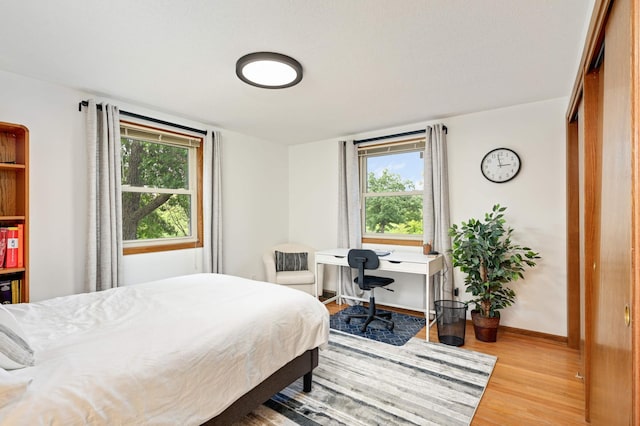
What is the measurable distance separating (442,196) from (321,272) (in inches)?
75.1

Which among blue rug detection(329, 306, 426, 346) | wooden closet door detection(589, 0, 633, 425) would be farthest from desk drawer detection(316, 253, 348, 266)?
wooden closet door detection(589, 0, 633, 425)

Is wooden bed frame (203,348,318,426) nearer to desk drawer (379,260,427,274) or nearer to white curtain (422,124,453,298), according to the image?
desk drawer (379,260,427,274)

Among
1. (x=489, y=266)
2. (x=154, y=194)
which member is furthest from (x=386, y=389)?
(x=154, y=194)

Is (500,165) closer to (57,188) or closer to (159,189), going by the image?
(159,189)

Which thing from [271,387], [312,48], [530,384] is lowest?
[530,384]

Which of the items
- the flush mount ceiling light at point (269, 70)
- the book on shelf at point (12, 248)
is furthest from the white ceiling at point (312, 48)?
the book on shelf at point (12, 248)

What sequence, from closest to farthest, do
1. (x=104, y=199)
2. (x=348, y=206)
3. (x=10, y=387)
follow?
(x=10, y=387), (x=104, y=199), (x=348, y=206)

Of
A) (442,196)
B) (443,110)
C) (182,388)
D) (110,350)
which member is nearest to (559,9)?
(443,110)

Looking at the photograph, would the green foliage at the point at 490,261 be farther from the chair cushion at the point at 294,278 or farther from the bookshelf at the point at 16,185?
the bookshelf at the point at 16,185

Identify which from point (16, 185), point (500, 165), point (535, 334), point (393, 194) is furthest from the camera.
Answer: point (393, 194)

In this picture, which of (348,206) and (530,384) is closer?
(530,384)

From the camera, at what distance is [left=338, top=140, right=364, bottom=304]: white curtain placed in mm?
4266

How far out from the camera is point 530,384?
2.31 meters

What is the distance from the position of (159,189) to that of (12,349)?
2527 millimetres
